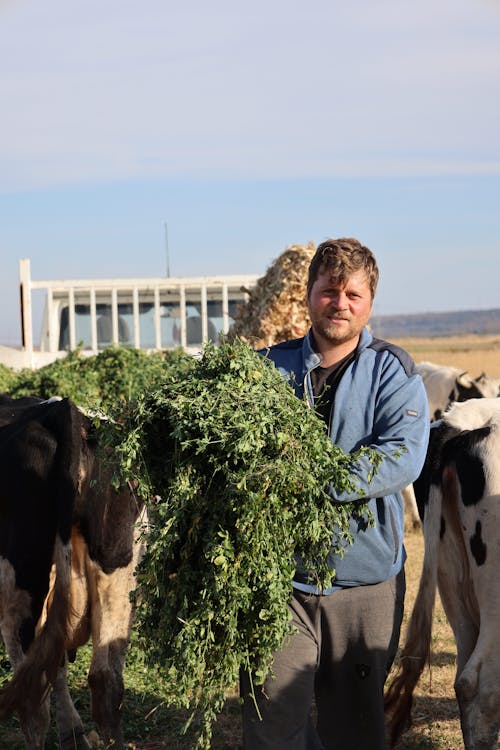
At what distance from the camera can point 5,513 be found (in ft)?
17.0

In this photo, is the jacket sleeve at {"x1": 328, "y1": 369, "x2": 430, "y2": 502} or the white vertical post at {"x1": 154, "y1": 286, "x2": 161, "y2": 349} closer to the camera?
the jacket sleeve at {"x1": 328, "y1": 369, "x2": 430, "y2": 502}

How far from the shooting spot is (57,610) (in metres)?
4.85

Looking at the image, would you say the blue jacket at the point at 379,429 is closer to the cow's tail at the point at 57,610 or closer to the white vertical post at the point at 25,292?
the cow's tail at the point at 57,610

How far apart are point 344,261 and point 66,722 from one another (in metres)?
3.44

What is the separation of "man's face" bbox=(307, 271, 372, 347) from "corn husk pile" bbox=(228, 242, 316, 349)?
4892mm

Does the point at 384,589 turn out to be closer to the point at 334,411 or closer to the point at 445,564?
the point at 334,411

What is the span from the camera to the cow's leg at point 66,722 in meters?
5.79

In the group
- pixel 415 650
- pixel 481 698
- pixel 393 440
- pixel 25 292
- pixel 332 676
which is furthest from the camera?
pixel 25 292

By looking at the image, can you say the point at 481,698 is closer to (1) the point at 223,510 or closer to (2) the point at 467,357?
(1) the point at 223,510

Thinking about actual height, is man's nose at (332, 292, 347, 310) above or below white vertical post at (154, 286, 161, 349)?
above

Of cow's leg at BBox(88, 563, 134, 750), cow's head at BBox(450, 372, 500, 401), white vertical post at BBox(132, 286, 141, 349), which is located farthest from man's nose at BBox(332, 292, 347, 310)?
white vertical post at BBox(132, 286, 141, 349)

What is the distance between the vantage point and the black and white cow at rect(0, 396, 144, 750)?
5051 millimetres

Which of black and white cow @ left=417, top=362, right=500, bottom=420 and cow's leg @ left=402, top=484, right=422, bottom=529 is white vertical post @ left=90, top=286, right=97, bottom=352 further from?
cow's leg @ left=402, top=484, right=422, bottom=529

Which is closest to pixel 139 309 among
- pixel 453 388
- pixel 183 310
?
pixel 183 310
